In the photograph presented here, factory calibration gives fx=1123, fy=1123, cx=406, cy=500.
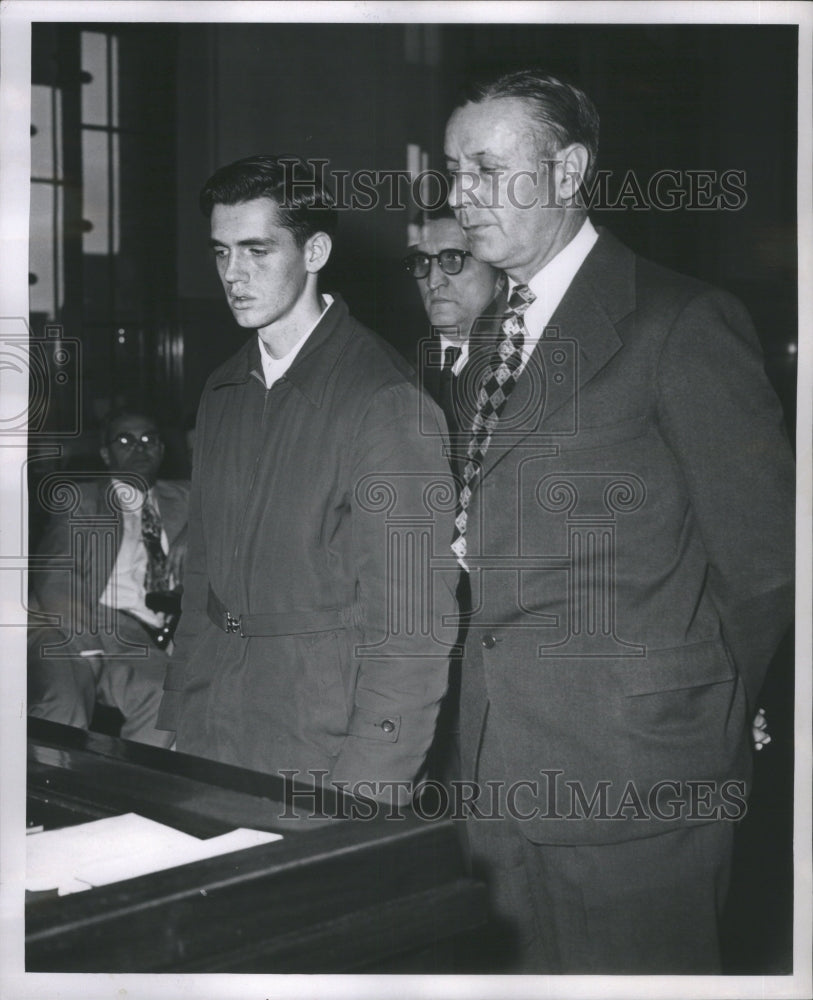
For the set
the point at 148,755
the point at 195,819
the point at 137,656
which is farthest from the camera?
the point at 137,656

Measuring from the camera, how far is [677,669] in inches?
73.4

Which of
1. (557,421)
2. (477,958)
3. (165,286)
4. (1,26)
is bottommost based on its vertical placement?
(477,958)

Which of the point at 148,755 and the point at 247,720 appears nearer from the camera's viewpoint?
the point at 148,755

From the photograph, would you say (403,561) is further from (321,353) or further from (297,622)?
(321,353)

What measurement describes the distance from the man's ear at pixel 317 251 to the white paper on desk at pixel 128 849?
0.97m

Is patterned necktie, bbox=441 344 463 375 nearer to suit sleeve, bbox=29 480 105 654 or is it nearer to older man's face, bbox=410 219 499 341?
older man's face, bbox=410 219 499 341

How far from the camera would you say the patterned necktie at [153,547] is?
1.99 m

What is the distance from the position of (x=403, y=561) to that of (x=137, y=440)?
1.70ft

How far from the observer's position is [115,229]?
6.53 feet

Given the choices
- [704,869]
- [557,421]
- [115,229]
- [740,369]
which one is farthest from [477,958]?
[115,229]

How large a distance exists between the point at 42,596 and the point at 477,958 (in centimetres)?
100

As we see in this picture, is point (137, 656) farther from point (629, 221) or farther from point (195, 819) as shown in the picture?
point (629, 221)

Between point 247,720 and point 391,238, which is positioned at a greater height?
point 391,238
